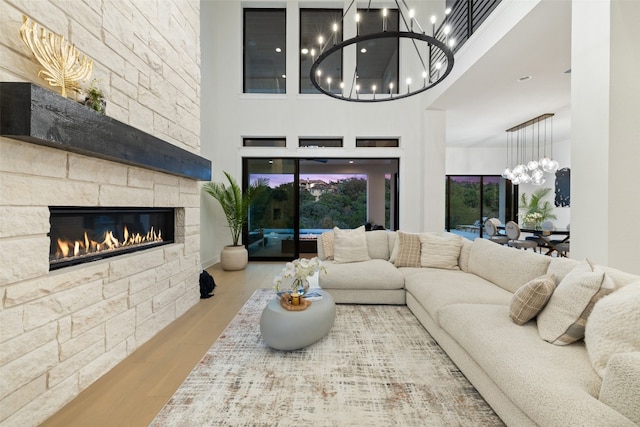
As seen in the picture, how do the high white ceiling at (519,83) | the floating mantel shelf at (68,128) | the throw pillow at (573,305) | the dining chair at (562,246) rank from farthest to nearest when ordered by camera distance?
1. the dining chair at (562,246)
2. the high white ceiling at (519,83)
3. the throw pillow at (573,305)
4. the floating mantel shelf at (68,128)

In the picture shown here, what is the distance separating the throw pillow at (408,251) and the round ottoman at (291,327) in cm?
174

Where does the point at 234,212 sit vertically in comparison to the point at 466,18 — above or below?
below

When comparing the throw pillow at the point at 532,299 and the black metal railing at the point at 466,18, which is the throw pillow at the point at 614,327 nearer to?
the throw pillow at the point at 532,299

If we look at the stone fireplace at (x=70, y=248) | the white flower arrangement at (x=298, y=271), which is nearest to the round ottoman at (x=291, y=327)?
the white flower arrangement at (x=298, y=271)

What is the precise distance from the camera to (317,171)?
8367 millimetres

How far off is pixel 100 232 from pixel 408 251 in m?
3.27

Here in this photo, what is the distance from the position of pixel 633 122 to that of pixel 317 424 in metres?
3.12

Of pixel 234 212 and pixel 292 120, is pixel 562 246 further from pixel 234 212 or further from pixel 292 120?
pixel 234 212

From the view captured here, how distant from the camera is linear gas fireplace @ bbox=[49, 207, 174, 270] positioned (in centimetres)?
183

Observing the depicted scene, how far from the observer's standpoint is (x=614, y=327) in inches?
50.4

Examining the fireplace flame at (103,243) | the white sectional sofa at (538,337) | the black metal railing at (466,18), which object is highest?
the black metal railing at (466,18)

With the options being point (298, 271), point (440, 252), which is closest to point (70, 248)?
point (298, 271)

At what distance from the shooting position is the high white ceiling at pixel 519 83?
3.01 meters

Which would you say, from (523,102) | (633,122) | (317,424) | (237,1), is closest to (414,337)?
(317,424)
